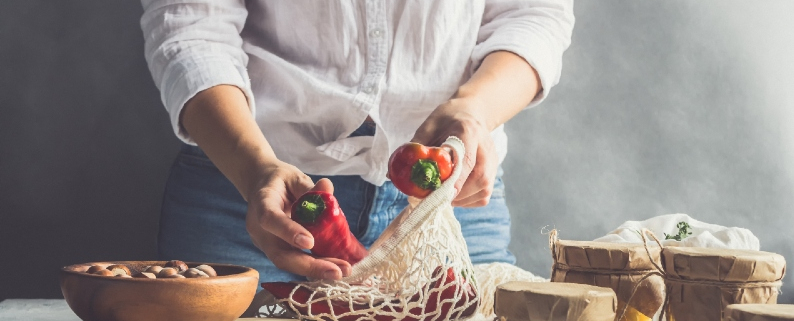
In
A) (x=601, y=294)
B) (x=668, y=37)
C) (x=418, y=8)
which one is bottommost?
(x=601, y=294)

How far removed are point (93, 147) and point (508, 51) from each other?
86 centimetres

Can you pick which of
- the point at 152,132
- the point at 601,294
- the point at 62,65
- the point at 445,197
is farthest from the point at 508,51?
the point at 62,65

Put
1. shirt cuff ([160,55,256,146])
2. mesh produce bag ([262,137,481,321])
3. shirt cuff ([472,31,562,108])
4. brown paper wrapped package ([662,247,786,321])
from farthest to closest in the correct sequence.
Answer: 1. shirt cuff ([472,31,562,108])
2. shirt cuff ([160,55,256,146])
3. mesh produce bag ([262,137,481,321])
4. brown paper wrapped package ([662,247,786,321])

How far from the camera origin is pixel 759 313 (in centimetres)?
51

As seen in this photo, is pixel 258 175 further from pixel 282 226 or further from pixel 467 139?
pixel 467 139

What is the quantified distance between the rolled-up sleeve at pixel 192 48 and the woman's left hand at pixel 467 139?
277 millimetres

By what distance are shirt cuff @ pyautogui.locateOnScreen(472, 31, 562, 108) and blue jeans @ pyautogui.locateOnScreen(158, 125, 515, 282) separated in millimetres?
213

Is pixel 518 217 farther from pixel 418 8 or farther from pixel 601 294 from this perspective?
pixel 601 294

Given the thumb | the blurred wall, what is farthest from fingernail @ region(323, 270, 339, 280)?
the blurred wall

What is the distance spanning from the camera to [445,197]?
79 centimetres

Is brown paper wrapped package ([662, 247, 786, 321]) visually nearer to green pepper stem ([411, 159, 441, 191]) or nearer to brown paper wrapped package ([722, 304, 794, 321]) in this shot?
brown paper wrapped package ([722, 304, 794, 321])

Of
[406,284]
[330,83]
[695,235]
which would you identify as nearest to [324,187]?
[406,284]

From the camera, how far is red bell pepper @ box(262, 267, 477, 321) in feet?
2.47

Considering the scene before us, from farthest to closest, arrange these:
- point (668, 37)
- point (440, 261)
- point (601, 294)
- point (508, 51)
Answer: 1. point (668, 37)
2. point (508, 51)
3. point (440, 261)
4. point (601, 294)
